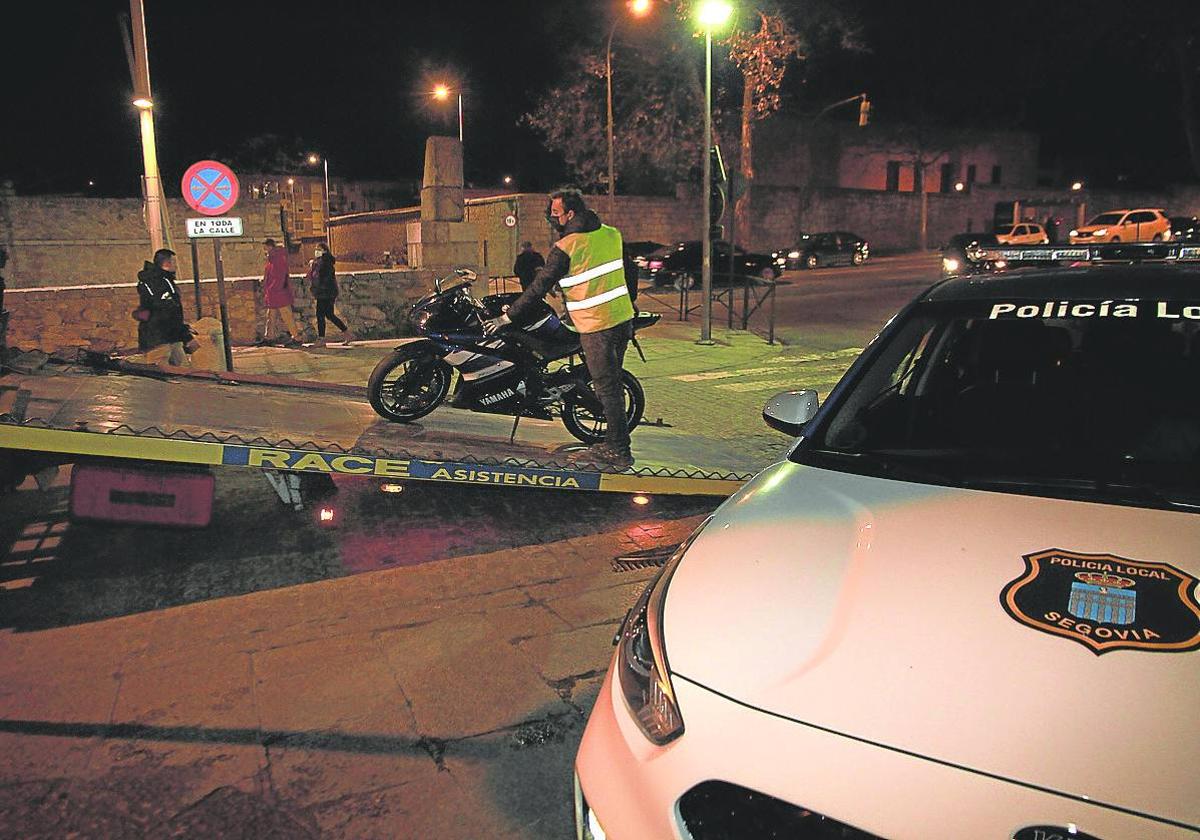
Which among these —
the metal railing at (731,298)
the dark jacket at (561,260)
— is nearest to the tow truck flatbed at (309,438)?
the dark jacket at (561,260)

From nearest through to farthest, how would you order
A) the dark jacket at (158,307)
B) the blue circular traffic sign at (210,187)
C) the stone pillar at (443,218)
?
1. the dark jacket at (158,307)
2. the blue circular traffic sign at (210,187)
3. the stone pillar at (443,218)

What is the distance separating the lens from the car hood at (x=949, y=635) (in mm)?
1718

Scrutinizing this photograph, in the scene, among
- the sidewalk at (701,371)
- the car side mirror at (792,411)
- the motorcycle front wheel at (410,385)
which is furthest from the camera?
the sidewalk at (701,371)

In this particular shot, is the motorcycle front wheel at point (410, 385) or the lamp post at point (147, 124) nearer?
the motorcycle front wheel at point (410, 385)

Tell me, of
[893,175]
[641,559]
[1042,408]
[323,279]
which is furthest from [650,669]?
[893,175]

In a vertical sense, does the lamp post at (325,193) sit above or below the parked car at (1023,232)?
above

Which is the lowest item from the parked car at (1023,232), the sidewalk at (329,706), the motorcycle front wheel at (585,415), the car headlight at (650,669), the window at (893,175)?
the sidewalk at (329,706)

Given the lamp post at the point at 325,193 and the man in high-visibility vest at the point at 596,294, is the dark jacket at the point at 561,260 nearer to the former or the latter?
the man in high-visibility vest at the point at 596,294

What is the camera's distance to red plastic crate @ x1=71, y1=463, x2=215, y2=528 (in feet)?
16.3

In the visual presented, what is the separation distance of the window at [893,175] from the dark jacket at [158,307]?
50088mm

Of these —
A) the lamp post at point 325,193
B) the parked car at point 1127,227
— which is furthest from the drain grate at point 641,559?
the lamp post at point 325,193

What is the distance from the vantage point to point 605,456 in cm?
634

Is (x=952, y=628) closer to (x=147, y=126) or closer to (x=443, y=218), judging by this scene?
(x=443, y=218)

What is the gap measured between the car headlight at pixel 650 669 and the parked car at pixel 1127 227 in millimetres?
31949
